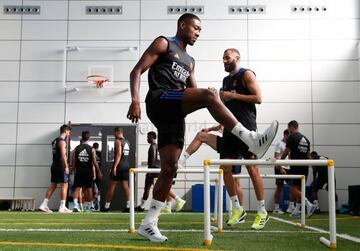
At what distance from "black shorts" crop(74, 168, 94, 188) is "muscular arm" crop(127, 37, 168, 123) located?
683cm

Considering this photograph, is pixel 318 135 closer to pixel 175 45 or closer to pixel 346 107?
pixel 346 107

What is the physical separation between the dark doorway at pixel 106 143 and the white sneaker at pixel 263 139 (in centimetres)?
831

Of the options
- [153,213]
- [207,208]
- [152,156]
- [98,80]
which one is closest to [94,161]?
[152,156]

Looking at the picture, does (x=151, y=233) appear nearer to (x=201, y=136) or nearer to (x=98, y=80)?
(x=201, y=136)

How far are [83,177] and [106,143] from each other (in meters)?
1.54

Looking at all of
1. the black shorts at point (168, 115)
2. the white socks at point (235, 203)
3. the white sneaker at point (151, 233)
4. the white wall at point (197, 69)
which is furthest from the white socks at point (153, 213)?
the white wall at point (197, 69)

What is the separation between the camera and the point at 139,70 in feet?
10.6

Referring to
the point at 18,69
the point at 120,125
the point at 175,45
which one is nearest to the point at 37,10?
the point at 18,69

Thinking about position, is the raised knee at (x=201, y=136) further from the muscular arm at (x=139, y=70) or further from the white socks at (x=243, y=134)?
the white socks at (x=243, y=134)

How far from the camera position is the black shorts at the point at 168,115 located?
317cm

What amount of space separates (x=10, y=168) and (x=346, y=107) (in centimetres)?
823

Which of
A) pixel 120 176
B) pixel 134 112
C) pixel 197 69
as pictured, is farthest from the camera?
pixel 197 69

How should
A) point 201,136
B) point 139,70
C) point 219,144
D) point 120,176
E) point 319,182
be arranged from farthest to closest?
point 319,182
point 120,176
point 201,136
point 219,144
point 139,70

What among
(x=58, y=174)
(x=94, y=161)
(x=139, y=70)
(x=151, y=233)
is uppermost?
(x=139, y=70)
